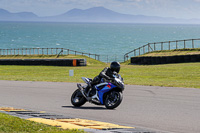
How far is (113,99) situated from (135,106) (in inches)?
39.6

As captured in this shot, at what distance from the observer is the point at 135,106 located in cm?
1177

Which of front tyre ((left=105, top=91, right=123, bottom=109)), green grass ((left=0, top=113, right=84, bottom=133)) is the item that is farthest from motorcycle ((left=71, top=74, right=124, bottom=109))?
green grass ((left=0, top=113, right=84, bottom=133))

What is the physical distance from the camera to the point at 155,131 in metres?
8.09

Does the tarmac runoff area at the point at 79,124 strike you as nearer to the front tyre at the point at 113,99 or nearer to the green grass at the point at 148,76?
the front tyre at the point at 113,99

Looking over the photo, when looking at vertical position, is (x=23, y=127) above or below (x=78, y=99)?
below

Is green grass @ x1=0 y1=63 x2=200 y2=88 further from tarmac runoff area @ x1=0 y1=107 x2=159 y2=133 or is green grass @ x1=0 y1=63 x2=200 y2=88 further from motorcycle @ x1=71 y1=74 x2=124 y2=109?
tarmac runoff area @ x1=0 y1=107 x2=159 y2=133

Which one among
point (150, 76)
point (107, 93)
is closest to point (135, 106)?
point (107, 93)

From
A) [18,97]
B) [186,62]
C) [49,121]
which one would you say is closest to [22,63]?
[186,62]

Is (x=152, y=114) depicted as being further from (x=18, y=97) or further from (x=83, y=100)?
(x=18, y=97)

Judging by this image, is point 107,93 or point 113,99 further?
point 107,93

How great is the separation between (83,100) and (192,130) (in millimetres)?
4653

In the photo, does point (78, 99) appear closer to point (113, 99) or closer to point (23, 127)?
point (113, 99)

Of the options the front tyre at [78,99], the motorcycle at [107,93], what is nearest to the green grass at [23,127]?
the motorcycle at [107,93]

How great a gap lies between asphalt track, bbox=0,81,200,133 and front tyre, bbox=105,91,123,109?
17cm
